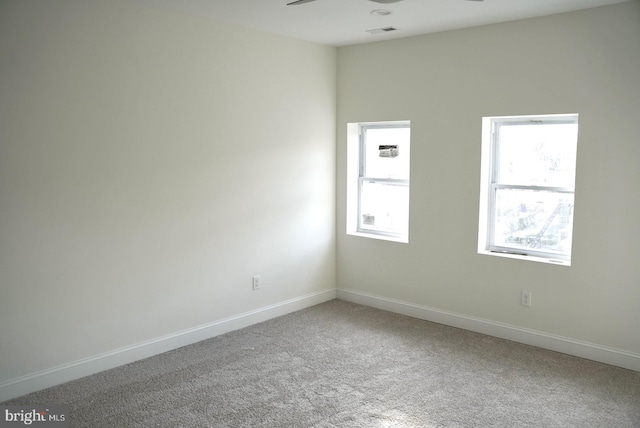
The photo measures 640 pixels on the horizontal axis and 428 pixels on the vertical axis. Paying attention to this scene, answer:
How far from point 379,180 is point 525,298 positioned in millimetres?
1825

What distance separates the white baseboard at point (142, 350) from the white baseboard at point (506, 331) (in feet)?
1.94

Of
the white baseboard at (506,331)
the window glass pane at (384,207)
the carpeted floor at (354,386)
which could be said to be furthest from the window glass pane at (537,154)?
the carpeted floor at (354,386)

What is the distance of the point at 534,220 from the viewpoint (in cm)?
429

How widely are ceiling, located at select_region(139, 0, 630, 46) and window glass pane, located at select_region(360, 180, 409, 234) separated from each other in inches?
58.8

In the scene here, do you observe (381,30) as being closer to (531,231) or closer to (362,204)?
(362,204)

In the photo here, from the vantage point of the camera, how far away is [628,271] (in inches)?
145

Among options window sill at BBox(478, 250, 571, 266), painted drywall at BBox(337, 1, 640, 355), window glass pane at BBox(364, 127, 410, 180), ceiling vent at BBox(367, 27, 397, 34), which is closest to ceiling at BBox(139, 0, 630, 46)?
ceiling vent at BBox(367, 27, 397, 34)

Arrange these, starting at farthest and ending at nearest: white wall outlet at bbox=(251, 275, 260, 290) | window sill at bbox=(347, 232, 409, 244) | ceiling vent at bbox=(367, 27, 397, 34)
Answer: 1. window sill at bbox=(347, 232, 409, 244)
2. white wall outlet at bbox=(251, 275, 260, 290)
3. ceiling vent at bbox=(367, 27, 397, 34)

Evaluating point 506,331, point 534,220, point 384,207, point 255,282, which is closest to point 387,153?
point 384,207

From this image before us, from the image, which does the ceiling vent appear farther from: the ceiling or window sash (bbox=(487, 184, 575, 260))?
window sash (bbox=(487, 184, 575, 260))

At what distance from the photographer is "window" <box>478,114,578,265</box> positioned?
162 inches

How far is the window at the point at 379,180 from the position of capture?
511 centimetres

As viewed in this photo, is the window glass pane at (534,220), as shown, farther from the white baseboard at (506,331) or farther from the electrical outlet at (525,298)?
the white baseboard at (506,331)

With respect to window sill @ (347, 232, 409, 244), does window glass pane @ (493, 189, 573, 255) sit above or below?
above
